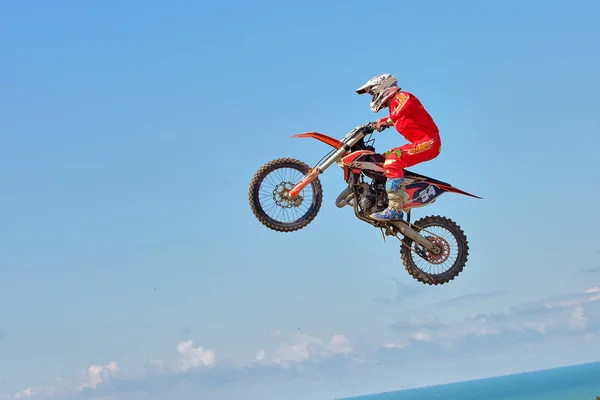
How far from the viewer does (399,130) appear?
19938 millimetres

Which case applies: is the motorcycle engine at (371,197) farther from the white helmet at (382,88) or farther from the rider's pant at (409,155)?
the white helmet at (382,88)

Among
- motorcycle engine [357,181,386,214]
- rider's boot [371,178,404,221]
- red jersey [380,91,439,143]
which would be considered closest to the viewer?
red jersey [380,91,439,143]

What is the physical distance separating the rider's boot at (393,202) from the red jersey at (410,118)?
1013 millimetres

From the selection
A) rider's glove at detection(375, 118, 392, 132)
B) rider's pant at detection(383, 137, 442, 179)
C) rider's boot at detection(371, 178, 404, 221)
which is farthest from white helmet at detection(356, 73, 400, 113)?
rider's boot at detection(371, 178, 404, 221)

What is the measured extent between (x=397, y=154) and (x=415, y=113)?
3.22 feet

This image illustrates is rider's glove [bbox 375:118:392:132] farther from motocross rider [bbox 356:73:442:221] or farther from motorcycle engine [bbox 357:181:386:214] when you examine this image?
motorcycle engine [bbox 357:181:386:214]

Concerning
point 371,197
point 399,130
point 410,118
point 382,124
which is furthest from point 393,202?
point 410,118

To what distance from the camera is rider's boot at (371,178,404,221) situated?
20172 millimetres

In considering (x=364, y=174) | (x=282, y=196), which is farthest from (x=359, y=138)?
(x=282, y=196)

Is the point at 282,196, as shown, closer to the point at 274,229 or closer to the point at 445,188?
the point at 274,229

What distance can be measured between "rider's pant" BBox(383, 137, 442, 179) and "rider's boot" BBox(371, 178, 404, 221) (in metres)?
0.19

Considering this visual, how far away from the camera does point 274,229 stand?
Answer: 21.2m

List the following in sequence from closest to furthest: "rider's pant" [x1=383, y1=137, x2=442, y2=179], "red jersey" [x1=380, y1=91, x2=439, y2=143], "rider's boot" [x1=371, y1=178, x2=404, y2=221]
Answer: "red jersey" [x1=380, y1=91, x2=439, y2=143] → "rider's pant" [x1=383, y1=137, x2=442, y2=179] → "rider's boot" [x1=371, y1=178, x2=404, y2=221]

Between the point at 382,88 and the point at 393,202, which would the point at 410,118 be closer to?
the point at 382,88
